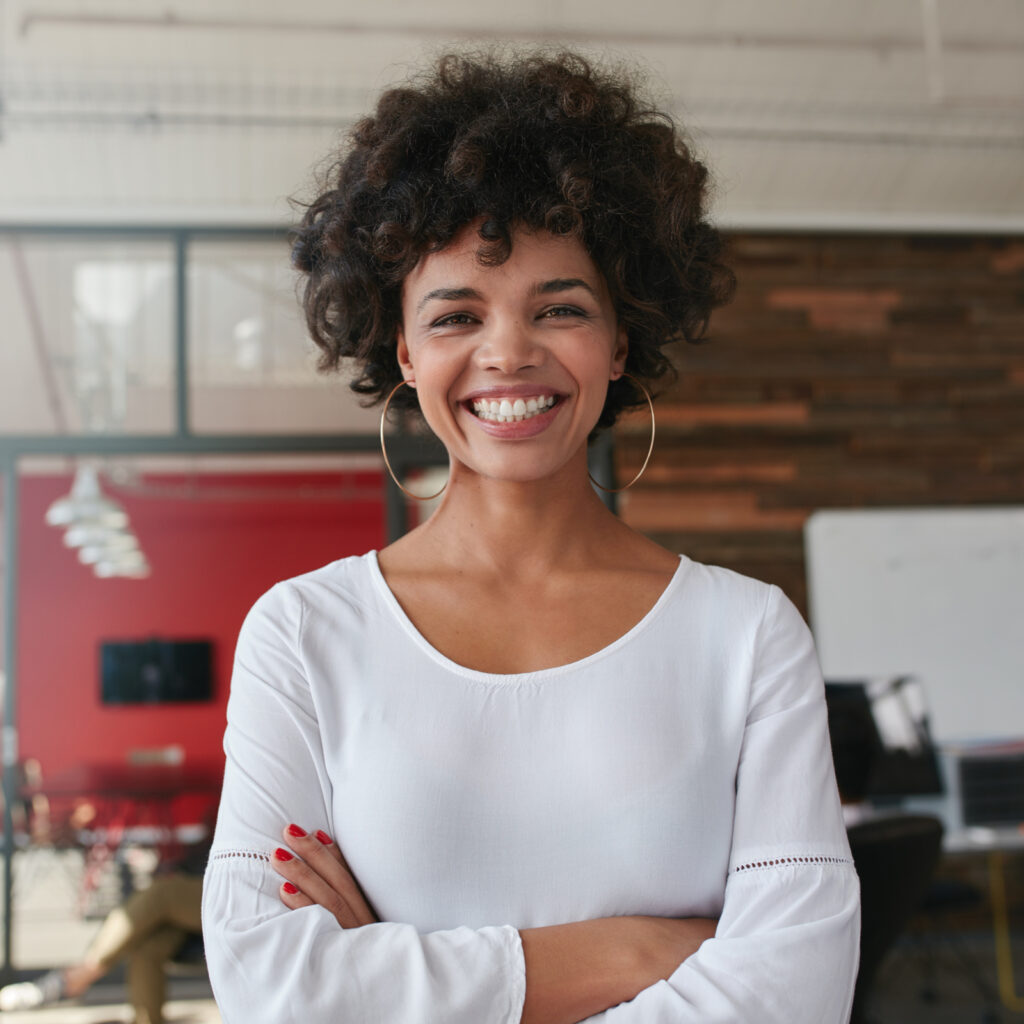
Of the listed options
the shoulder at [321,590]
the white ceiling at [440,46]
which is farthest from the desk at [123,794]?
the shoulder at [321,590]

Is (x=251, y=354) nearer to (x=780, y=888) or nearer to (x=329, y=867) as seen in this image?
(x=329, y=867)

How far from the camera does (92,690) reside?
9.77 metres

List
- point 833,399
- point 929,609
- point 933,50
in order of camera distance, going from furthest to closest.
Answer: point 833,399 < point 929,609 < point 933,50

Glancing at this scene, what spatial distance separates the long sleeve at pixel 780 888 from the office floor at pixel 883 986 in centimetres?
367

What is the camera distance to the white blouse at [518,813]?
1.13 metres

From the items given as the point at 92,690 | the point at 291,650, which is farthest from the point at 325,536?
the point at 291,650

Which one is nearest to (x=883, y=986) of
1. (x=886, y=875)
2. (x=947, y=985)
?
(x=947, y=985)

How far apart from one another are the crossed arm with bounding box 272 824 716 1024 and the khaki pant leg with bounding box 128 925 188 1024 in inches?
126

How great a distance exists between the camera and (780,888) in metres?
1.18

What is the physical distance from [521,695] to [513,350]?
1.24 ft

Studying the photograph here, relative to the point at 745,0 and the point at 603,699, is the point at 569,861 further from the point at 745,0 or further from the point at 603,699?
the point at 745,0

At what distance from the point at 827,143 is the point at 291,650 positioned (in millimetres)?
4946

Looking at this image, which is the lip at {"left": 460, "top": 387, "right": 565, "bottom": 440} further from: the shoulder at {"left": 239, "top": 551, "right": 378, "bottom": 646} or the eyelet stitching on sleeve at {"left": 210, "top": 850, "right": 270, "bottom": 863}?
the eyelet stitching on sleeve at {"left": 210, "top": 850, "right": 270, "bottom": 863}

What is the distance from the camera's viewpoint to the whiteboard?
558 centimetres
